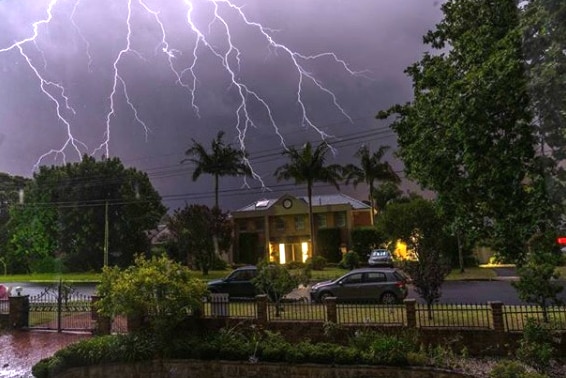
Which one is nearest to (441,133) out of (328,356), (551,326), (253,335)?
(551,326)

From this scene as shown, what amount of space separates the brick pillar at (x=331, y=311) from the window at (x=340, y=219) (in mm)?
23760

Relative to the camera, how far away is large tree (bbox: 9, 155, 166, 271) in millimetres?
30766

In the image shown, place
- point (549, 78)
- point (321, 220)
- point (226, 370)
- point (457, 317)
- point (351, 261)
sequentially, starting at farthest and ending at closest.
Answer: point (321, 220), point (351, 261), point (457, 317), point (226, 370), point (549, 78)

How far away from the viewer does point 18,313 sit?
514 inches

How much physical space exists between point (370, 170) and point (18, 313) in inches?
1091

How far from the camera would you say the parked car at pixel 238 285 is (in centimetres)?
1517

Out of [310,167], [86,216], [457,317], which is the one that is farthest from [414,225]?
[86,216]

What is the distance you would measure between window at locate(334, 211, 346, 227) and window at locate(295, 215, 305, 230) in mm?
2361

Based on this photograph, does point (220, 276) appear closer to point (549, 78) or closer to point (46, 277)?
point (46, 277)

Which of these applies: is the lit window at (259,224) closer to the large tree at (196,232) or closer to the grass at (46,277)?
the large tree at (196,232)

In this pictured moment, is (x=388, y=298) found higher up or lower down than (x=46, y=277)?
lower down

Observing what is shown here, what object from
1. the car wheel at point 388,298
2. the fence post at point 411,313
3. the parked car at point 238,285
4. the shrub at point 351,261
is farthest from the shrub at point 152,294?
the shrub at point 351,261

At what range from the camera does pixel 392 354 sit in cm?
862

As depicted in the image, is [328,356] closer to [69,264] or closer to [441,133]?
[441,133]
